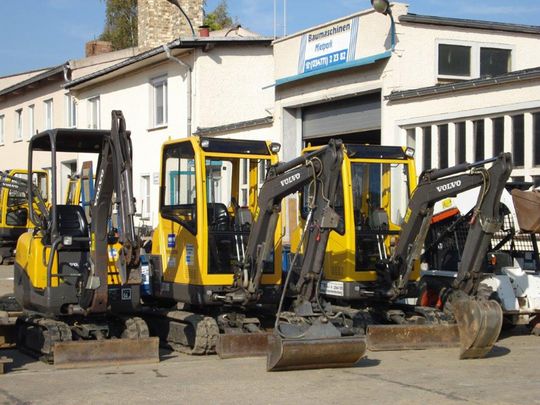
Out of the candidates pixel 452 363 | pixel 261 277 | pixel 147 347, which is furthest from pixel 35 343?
pixel 452 363

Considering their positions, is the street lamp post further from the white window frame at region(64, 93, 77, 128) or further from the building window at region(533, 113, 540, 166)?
the white window frame at region(64, 93, 77, 128)

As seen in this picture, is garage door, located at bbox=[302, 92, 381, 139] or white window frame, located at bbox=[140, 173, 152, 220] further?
white window frame, located at bbox=[140, 173, 152, 220]

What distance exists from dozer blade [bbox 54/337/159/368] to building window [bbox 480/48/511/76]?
12124 mm

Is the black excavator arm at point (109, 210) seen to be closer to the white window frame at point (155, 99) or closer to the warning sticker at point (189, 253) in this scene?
the warning sticker at point (189, 253)

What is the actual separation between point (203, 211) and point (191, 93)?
14.9 meters

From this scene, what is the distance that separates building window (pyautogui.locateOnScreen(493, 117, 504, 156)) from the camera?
17.1 meters

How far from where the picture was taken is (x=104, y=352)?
10867 millimetres

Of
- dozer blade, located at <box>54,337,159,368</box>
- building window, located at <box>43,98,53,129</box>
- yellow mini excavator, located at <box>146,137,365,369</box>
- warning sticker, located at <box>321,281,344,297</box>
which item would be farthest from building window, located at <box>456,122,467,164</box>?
building window, located at <box>43,98,53,129</box>

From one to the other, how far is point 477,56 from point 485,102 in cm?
353

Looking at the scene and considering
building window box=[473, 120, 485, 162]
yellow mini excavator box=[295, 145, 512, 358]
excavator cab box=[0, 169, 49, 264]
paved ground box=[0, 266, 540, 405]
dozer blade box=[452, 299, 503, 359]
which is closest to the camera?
paved ground box=[0, 266, 540, 405]

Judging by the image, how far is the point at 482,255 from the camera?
12.0 metres

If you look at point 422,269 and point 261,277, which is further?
point 422,269

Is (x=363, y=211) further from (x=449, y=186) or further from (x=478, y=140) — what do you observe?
(x=478, y=140)

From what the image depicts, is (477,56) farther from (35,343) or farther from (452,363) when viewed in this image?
(35,343)
